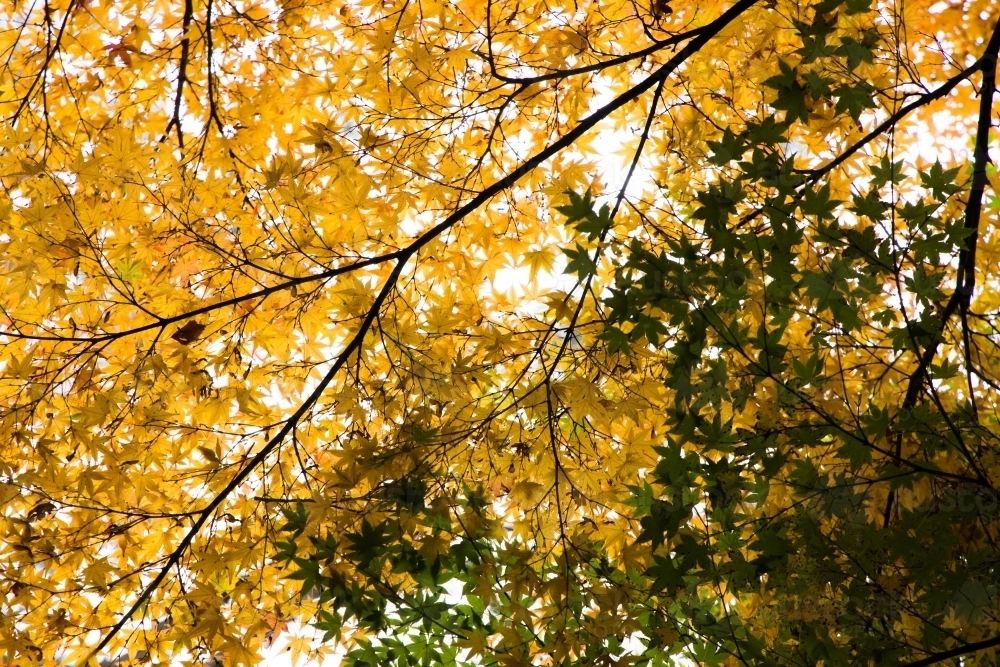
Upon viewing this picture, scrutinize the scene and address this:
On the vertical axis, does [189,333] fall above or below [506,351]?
above

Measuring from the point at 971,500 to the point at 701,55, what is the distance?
1.91m

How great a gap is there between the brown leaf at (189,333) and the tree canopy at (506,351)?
0.04 ft

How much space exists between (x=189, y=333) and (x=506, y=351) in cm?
113

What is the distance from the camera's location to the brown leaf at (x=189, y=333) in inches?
112

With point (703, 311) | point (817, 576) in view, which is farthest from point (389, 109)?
point (817, 576)

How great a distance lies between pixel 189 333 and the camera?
2.88m

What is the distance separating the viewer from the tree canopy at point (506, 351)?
1.87 m

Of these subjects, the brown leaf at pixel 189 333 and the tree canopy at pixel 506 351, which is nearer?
the tree canopy at pixel 506 351

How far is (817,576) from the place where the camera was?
1.86 meters

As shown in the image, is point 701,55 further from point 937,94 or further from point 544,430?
point 544,430

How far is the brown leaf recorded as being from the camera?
2854 mm

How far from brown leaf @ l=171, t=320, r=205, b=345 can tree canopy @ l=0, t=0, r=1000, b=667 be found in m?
0.01

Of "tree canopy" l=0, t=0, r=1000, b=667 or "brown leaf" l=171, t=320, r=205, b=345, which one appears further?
"brown leaf" l=171, t=320, r=205, b=345

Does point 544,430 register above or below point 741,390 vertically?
above
